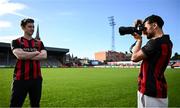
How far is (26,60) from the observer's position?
5.61 metres

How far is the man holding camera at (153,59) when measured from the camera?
13.5ft

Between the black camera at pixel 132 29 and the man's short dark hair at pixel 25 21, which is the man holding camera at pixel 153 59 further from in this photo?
the man's short dark hair at pixel 25 21

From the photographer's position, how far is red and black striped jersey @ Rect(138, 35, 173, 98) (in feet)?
13.4

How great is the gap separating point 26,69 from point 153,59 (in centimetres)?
253

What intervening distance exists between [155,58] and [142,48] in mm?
235

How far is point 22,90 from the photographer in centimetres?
544

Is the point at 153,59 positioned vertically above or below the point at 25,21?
below

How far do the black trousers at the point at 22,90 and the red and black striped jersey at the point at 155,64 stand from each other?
7.44ft

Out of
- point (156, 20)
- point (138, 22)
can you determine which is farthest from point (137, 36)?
point (156, 20)

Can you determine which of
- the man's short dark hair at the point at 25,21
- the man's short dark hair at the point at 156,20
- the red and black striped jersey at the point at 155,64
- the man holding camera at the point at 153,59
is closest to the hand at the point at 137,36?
the man holding camera at the point at 153,59

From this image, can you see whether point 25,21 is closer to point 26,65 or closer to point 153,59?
point 26,65

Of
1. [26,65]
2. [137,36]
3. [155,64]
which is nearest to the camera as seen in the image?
[155,64]

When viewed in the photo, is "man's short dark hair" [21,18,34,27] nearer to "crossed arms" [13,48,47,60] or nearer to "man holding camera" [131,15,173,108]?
"crossed arms" [13,48,47,60]

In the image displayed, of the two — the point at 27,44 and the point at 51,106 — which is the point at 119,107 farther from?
the point at 27,44
